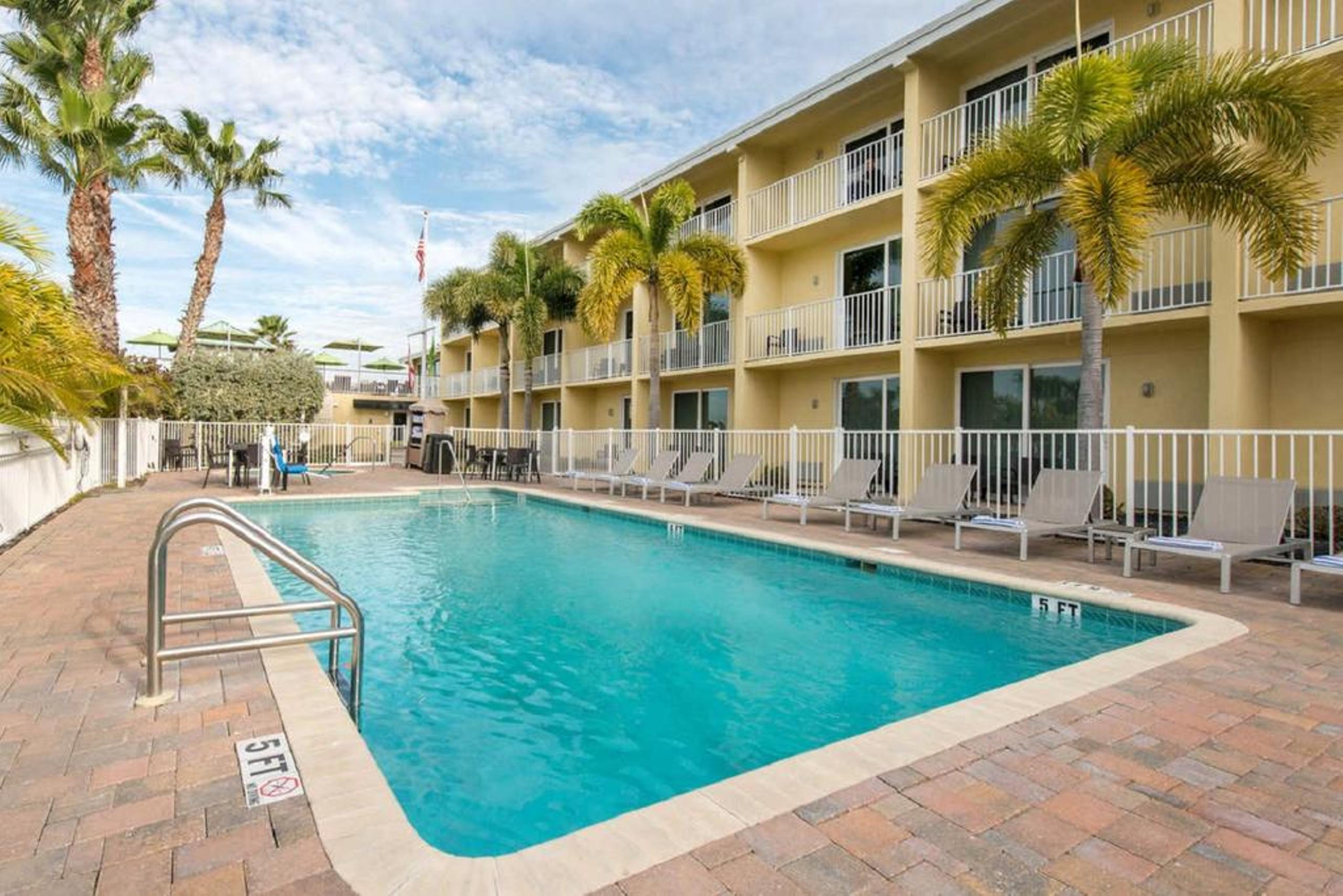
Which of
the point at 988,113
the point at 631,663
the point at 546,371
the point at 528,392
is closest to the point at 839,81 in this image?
the point at 988,113

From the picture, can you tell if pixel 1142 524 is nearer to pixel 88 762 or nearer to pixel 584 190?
pixel 88 762

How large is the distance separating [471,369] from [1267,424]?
27.0 meters

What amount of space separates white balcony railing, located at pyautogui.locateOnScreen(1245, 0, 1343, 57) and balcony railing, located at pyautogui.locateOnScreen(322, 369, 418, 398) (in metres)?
38.7

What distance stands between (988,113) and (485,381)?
22037 mm

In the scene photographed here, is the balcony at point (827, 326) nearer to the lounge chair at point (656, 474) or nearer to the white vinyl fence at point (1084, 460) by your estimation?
the white vinyl fence at point (1084, 460)

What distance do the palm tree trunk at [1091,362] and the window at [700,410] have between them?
35.3ft

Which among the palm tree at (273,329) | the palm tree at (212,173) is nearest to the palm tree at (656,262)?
the palm tree at (212,173)

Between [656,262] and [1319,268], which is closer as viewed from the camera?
[1319,268]

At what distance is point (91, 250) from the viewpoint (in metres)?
15.9

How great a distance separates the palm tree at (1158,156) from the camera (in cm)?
740

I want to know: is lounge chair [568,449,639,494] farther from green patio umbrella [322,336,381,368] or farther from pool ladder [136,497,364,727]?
green patio umbrella [322,336,381,368]

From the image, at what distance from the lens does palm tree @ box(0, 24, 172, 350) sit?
14.7m

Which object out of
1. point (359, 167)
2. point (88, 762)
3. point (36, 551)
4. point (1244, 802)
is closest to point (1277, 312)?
point (1244, 802)

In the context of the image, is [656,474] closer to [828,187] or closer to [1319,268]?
[828,187]
